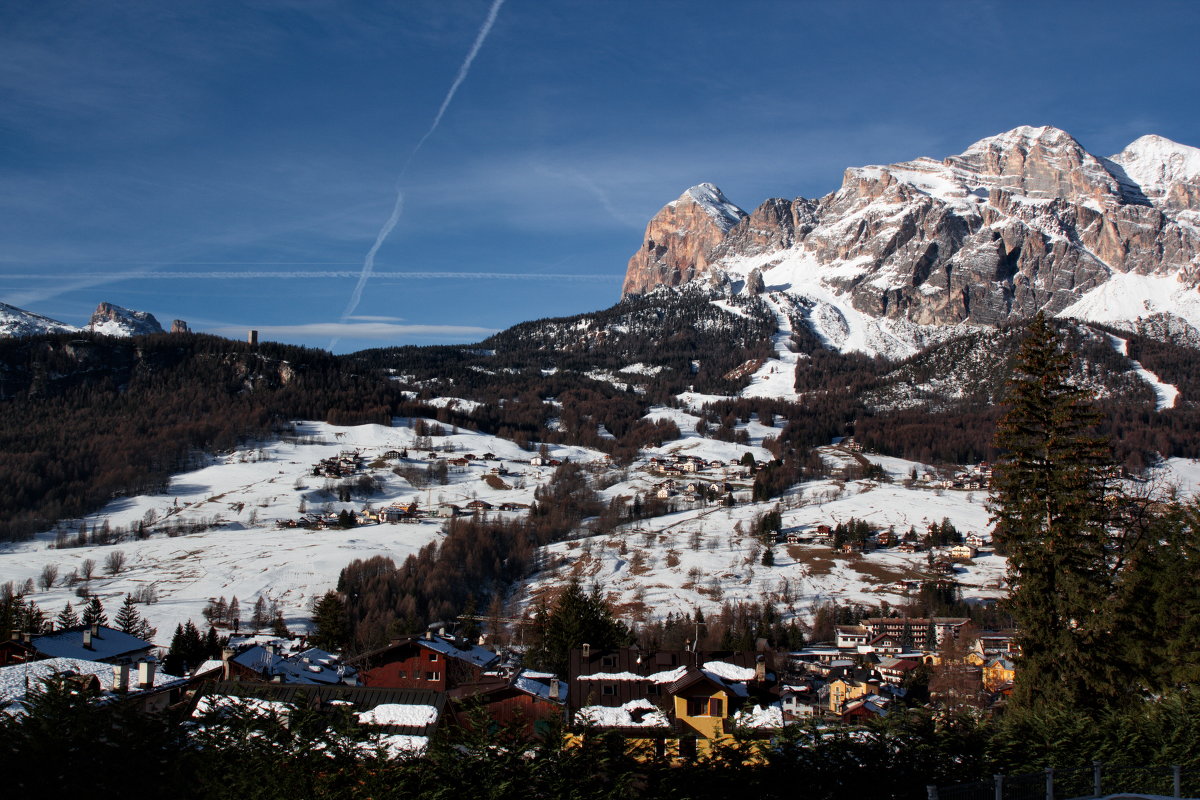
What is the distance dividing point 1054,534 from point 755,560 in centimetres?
12006

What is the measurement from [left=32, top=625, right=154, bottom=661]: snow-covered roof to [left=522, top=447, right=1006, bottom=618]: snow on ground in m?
65.7

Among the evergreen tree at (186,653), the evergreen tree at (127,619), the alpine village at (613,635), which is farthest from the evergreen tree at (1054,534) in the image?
the evergreen tree at (127,619)

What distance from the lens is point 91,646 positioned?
51062 mm

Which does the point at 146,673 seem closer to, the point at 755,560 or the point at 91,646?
the point at 91,646

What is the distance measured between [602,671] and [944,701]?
867 inches

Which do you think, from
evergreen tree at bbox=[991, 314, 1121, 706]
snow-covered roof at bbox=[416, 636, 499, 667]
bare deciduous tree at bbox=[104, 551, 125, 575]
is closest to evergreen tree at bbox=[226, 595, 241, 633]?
bare deciduous tree at bbox=[104, 551, 125, 575]

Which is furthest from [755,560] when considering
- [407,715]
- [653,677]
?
[407,715]

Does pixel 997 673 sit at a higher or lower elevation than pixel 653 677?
lower

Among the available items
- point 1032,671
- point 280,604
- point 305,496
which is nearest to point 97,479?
point 305,496

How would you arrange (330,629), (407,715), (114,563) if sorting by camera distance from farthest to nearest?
(114,563) < (330,629) < (407,715)

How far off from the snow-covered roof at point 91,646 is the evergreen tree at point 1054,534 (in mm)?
44946

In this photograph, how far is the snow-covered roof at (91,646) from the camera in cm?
4872

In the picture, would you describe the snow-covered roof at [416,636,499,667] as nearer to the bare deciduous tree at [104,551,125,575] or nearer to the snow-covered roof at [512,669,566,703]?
the snow-covered roof at [512,669,566,703]

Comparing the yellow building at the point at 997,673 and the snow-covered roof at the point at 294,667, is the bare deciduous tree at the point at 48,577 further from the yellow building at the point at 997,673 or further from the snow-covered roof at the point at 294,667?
the yellow building at the point at 997,673
